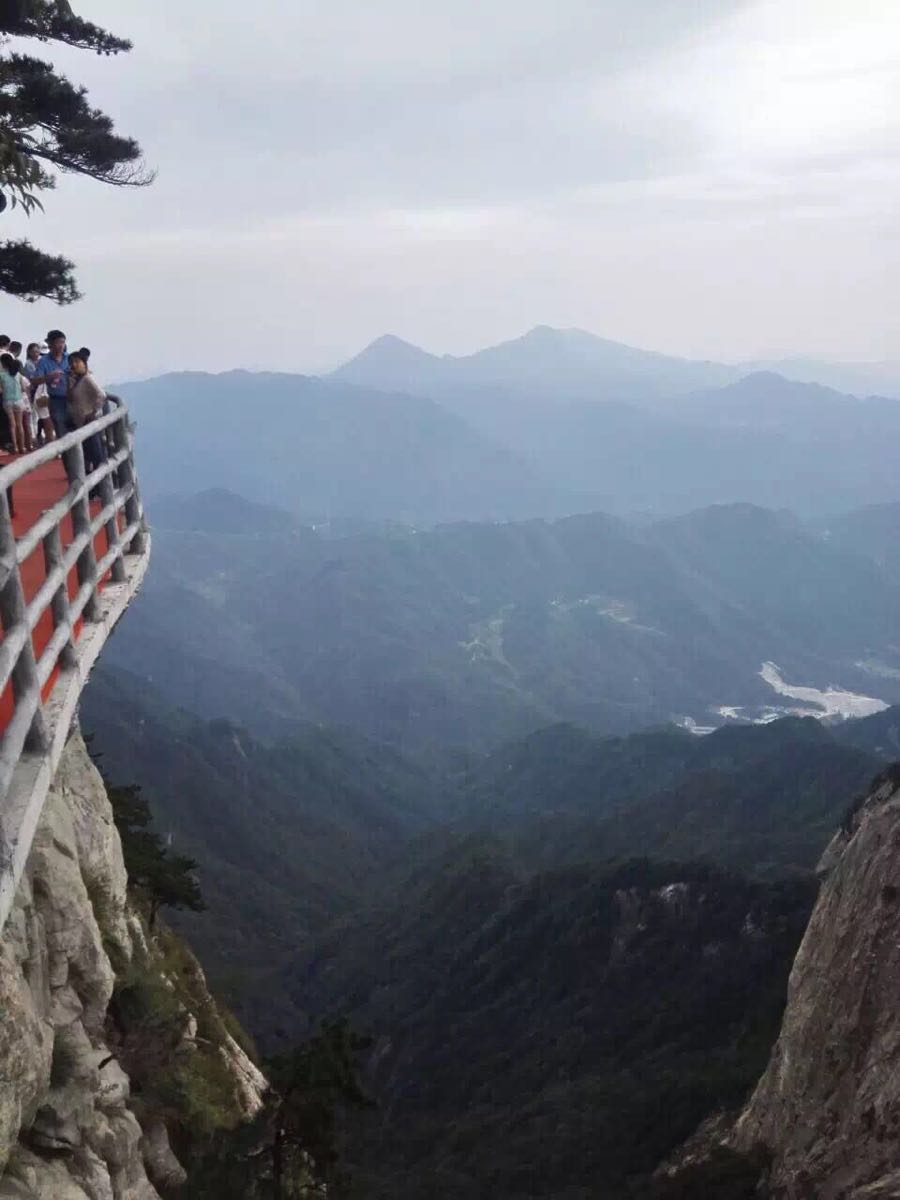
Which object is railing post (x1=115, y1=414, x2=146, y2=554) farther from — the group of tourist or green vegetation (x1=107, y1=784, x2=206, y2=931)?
green vegetation (x1=107, y1=784, x2=206, y2=931)

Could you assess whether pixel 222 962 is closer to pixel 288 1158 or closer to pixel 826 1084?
pixel 826 1084

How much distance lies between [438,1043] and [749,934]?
120 ft

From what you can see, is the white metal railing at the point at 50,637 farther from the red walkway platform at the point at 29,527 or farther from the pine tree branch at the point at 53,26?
the pine tree branch at the point at 53,26

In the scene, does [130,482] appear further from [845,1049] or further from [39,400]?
[845,1049]

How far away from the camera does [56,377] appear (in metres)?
13.9

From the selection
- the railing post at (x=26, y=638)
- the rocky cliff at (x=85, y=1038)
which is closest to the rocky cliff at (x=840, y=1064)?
the rocky cliff at (x=85, y=1038)

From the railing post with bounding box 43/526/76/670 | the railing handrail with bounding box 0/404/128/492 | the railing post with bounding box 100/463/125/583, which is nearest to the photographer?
the railing handrail with bounding box 0/404/128/492

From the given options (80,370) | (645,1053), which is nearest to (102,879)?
(80,370)

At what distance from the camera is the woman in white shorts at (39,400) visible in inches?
598

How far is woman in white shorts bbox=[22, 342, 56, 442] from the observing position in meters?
15.2

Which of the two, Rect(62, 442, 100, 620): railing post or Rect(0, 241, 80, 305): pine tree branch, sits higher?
Rect(0, 241, 80, 305): pine tree branch

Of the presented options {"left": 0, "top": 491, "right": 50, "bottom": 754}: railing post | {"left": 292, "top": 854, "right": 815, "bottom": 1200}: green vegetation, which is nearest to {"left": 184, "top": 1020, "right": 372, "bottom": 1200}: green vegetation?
{"left": 0, "top": 491, "right": 50, "bottom": 754}: railing post

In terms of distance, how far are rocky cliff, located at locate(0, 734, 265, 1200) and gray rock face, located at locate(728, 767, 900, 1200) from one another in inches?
683

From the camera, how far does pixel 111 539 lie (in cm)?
1078
